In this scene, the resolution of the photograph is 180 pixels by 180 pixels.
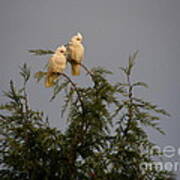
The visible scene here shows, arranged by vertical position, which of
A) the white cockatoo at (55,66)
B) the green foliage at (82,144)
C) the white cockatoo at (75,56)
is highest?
the white cockatoo at (75,56)

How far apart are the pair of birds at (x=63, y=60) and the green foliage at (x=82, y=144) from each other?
0.01 metres

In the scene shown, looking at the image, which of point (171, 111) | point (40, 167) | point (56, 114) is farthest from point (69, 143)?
point (171, 111)

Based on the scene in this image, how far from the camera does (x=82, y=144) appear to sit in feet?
1.52

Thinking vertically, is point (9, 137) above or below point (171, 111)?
below

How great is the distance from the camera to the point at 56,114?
1.36 m

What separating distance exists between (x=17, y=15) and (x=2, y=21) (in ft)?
0.20

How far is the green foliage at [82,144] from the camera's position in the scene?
0.45 m

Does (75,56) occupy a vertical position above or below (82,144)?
above

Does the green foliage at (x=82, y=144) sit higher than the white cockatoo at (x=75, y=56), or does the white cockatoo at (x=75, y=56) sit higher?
the white cockatoo at (x=75, y=56)

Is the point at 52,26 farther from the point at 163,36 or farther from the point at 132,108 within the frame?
the point at 132,108

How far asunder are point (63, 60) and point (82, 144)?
0.35 ft

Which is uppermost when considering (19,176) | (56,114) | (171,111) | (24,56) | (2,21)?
(2,21)

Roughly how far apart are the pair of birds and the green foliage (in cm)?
1

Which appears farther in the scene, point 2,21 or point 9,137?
point 2,21
